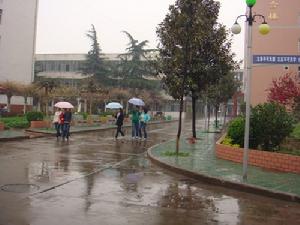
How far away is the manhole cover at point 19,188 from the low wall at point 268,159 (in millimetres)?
6724

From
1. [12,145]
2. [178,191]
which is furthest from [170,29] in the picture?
[178,191]

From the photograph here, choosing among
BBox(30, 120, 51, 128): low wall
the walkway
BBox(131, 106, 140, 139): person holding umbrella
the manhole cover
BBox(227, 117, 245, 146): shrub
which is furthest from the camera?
BBox(30, 120, 51, 128): low wall

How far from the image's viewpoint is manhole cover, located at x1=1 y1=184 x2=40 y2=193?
9.86 meters

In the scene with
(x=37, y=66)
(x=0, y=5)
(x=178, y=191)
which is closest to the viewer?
(x=178, y=191)

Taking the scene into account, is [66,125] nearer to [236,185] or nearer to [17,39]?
[236,185]

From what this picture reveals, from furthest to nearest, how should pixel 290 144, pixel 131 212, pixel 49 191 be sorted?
pixel 290 144 → pixel 49 191 → pixel 131 212

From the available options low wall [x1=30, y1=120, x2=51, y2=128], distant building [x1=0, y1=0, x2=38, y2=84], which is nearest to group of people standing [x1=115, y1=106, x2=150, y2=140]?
low wall [x1=30, y1=120, x2=51, y2=128]

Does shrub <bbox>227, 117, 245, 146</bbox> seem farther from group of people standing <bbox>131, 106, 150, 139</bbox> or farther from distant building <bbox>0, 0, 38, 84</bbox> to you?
distant building <bbox>0, 0, 38, 84</bbox>

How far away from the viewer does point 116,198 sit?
9.50 metres

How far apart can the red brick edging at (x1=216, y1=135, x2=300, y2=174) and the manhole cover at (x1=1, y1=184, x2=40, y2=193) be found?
22.1 ft

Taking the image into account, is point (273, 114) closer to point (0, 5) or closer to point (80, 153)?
point (80, 153)

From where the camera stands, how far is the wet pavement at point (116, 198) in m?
7.94

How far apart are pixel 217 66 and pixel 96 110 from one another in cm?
4086

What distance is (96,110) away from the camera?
2511 inches
